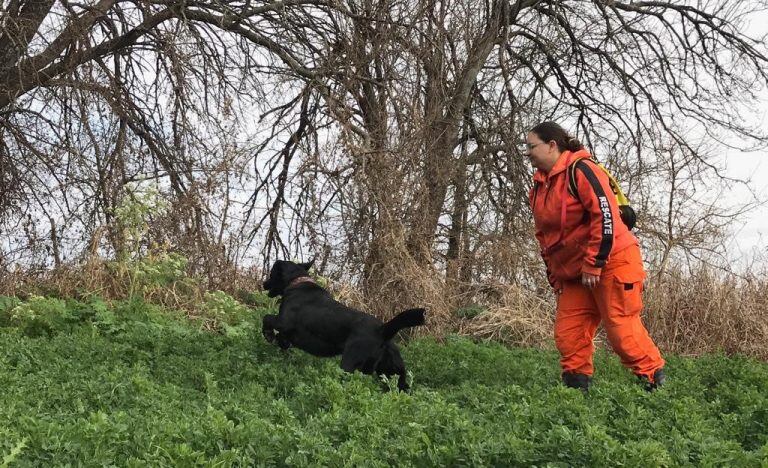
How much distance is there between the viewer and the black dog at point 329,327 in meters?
6.26

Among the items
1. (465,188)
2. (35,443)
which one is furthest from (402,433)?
(465,188)

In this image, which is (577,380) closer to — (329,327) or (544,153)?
(544,153)

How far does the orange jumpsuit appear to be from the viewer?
579cm

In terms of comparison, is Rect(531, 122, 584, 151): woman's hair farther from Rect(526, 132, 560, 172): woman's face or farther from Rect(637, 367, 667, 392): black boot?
Rect(637, 367, 667, 392): black boot

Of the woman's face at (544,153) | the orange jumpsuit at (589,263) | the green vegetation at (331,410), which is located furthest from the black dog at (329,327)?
the woman's face at (544,153)

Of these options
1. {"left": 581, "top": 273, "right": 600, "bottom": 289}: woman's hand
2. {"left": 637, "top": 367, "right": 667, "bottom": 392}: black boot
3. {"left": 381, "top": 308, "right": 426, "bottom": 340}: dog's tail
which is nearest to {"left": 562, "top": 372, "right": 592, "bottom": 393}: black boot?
{"left": 637, "top": 367, "right": 667, "bottom": 392}: black boot

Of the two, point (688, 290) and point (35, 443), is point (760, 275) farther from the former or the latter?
point (35, 443)

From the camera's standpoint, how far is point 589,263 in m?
5.76

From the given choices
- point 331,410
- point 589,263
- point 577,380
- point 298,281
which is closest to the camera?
point 331,410

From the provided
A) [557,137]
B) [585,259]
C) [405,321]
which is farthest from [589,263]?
[405,321]

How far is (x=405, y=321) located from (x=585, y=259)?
4.79 feet

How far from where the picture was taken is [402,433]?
3826mm

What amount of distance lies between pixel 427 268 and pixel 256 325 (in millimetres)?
2254

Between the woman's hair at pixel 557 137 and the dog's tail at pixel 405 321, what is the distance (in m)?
1.71
